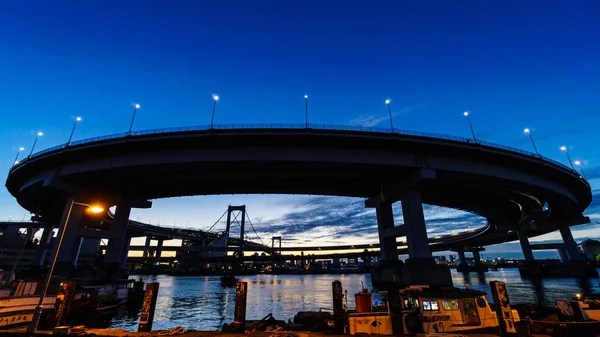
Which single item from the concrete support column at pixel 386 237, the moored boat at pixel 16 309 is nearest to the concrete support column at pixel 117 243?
the moored boat at pixel 16 309

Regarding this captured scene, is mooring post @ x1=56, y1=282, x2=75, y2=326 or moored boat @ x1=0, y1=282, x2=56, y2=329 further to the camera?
moored boat @ x1=0, y1=282, x2=56, y2=329

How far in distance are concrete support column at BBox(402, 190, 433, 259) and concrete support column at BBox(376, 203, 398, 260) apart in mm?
8195

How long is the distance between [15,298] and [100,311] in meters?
11.6

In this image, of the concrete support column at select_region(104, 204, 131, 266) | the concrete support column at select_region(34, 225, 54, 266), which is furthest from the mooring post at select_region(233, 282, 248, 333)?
the concrete support column at select_region(34, 225, 54, 266)

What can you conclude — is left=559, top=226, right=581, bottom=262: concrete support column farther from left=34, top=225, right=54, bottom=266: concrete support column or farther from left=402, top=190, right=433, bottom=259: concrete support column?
left=34, top=225, right=54, bottom=266: concrete support column

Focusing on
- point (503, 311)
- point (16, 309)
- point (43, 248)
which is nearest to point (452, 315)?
point (503, 311)

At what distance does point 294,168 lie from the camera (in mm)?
40812

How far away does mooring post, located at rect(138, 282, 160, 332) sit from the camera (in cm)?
1381

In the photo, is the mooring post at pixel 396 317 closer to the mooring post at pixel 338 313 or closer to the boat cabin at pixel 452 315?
the boat cabin at pixel 452 315

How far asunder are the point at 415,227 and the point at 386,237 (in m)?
9.74

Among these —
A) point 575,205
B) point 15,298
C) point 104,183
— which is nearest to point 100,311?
point 15,298

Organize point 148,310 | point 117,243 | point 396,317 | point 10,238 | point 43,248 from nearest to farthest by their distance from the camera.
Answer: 1. point 396,317
2. point 148,310
3. point 117,243
4. point 43,248
5. point 10,238

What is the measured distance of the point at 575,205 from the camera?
A: 202 ft

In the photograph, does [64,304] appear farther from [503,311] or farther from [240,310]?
[503,311]
